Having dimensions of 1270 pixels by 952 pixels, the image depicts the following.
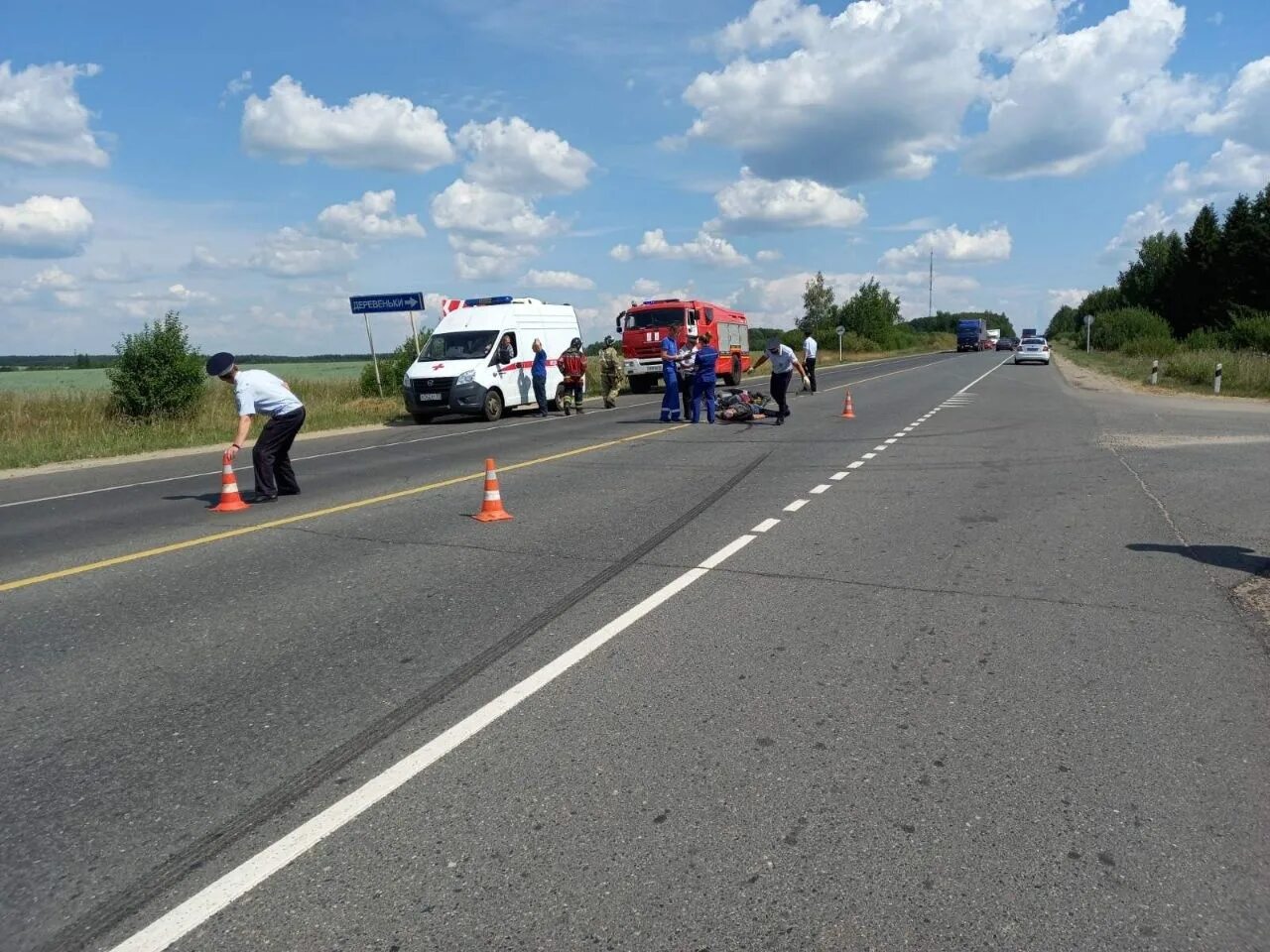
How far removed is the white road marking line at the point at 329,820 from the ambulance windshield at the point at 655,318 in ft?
90.3

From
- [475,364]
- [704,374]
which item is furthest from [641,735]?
[475,364]

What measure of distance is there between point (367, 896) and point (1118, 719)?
3181 mm

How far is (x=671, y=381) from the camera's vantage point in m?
19.7

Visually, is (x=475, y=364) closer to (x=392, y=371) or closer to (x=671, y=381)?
(x=671, y=381)

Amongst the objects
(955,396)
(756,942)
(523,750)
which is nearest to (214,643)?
(523,750)

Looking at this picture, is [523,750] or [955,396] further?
[955,396]

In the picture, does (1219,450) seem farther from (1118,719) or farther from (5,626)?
(5,626)

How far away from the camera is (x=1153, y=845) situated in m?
3.07

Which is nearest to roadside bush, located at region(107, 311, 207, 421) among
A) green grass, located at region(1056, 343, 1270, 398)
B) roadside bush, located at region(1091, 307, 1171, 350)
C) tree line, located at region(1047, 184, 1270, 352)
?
green grass, located at region(1056, 343, 1270, 398)

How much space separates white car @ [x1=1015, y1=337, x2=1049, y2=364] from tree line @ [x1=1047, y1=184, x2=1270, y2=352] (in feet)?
20.6

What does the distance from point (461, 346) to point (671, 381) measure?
5.82 meters

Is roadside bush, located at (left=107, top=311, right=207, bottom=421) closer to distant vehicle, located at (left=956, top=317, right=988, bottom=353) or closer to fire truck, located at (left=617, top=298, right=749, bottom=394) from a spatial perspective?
fire truck, located at (left=617, top=298, right=749, bottom=394)

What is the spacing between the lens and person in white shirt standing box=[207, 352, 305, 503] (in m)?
9.88

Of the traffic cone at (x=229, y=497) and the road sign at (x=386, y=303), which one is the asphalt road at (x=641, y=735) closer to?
the traffic cone at (x=229, y=497)
